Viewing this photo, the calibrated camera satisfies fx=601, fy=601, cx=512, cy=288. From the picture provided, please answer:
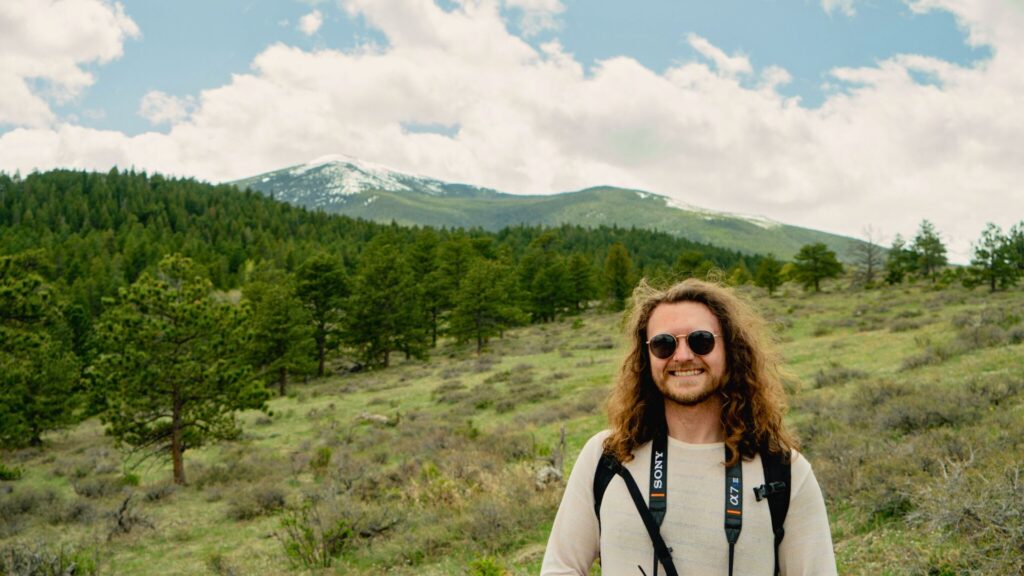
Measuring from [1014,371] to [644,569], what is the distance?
44.3 feet

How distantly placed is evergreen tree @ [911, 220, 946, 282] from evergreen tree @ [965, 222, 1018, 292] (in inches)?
549

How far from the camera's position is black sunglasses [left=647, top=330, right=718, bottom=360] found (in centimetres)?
238

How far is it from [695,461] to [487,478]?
931 cm

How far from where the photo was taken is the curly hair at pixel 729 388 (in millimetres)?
2260

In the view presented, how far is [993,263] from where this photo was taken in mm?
39719

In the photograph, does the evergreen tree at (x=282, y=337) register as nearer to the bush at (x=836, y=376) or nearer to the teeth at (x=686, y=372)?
the bush at (x=836, y=376)

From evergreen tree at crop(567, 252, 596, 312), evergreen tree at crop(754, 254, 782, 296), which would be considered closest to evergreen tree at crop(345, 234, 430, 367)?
evergreen tree at crop(567, 252, 596, 312)

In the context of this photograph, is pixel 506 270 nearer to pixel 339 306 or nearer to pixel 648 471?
pixel 339 306

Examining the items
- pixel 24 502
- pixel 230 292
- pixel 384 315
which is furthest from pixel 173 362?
pixel 230 292

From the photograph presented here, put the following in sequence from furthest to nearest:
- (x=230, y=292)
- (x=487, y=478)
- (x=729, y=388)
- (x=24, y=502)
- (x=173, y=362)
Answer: (x=230, y=292), (x=173, y=362), (x=24, y=502), (x=487, y=478), (x=729, y=388)

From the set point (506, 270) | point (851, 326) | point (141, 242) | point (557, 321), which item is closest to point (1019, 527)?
point (851, 326)

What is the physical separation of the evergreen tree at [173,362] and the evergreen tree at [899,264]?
183ft

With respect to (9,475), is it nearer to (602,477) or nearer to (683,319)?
(602,477)

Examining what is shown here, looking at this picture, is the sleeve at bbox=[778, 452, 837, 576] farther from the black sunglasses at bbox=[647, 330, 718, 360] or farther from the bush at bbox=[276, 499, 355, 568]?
the bush at bbox=[276, 499, 355, 568]
